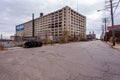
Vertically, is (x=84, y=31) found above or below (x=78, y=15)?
below

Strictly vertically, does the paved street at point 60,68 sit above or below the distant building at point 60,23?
below

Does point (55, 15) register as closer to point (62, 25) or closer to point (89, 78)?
point (62, 25)

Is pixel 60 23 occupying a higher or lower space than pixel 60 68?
higher

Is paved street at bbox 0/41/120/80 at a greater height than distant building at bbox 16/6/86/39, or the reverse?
distant building at bbox 16/6/86/39

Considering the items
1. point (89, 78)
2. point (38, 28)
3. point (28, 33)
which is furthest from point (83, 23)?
point (89, 78)

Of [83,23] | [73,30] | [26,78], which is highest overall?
[83,23]

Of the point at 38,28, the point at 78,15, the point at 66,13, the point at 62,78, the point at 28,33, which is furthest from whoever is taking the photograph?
the point at 28,33

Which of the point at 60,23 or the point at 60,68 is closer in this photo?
the point at 60,68

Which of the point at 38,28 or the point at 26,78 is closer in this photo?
the point at 26,78

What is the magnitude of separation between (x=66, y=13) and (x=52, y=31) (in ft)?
68.7

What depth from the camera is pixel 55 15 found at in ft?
361

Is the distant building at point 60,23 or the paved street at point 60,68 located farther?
the distant building at point 60,23

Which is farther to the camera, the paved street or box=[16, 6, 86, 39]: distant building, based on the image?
box=[16, 6, 86, 39]: distant building

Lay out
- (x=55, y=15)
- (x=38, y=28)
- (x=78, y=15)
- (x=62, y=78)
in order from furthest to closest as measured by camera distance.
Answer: (x=38, y=28) → (x=78, y=15) → (x=55, y=15) → (x=62, y=78)
